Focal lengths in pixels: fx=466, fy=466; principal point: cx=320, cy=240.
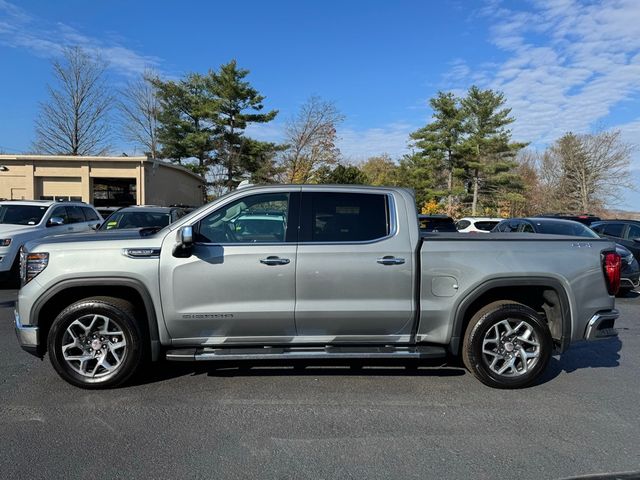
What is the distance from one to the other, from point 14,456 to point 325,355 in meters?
2.41

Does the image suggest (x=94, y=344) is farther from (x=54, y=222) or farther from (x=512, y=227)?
(x=512, y=227)

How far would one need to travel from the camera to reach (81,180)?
85.1 ft

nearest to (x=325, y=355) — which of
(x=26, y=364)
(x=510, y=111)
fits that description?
(x=26, y=364)

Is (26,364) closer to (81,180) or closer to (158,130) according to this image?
(81,180)

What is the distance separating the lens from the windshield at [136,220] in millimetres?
10820

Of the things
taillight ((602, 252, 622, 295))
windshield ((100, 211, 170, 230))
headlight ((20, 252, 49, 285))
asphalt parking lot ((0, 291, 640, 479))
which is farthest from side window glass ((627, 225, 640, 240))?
headlight ((20, 252, 49, 285))

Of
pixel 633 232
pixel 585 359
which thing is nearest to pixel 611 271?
pixel 585 359

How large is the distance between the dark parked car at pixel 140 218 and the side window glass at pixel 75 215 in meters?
1.36

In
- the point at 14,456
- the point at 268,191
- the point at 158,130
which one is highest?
the point at 158,130

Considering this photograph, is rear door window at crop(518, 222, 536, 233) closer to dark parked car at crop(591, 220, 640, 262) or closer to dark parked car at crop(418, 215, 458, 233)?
dark parked car at crop(418, 215, 458, 233)

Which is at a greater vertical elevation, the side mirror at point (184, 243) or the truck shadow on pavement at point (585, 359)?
the side mirror at point (184, 243)

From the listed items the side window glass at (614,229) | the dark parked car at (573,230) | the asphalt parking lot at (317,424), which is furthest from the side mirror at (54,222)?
the side window glass at (614,229)

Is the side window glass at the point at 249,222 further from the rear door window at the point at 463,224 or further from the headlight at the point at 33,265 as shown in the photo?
the rear door window at the point at 463,224

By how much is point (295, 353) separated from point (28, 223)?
8.77 meters
